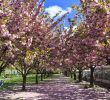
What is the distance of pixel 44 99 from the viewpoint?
92.2 feet

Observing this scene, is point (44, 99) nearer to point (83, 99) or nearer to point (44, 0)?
point (83, 99)

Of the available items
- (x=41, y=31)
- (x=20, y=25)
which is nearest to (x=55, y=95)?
(x=41, y=31)

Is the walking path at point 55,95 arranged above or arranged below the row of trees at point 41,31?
below

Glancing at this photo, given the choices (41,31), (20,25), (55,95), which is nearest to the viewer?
(20,25)

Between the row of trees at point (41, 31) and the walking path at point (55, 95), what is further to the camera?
the walking path at point (55, 95)

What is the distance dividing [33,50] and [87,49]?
277 inches

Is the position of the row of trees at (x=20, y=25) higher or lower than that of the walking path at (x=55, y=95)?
higher

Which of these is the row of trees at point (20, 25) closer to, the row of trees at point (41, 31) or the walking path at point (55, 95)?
the row of trees at point (41, 31)

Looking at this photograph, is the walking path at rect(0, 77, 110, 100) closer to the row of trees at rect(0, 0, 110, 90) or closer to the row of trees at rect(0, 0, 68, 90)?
the row of trees at rect(0, 0, 110, 90)

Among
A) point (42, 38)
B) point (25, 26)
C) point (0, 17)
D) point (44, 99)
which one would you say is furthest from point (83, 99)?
point (0, 17)

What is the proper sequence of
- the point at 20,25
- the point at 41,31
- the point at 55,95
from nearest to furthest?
the point at 20,25
the point at 41,31
the point at 55,95

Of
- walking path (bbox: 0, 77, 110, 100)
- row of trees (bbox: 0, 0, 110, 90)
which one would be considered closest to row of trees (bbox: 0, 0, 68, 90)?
row of trees (bbox: 0, 0, 110, 90)

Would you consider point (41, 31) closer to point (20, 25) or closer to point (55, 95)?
point (20, 25)

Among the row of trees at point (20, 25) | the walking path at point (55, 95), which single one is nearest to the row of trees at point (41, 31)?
the row of trees at point (20, 25)
